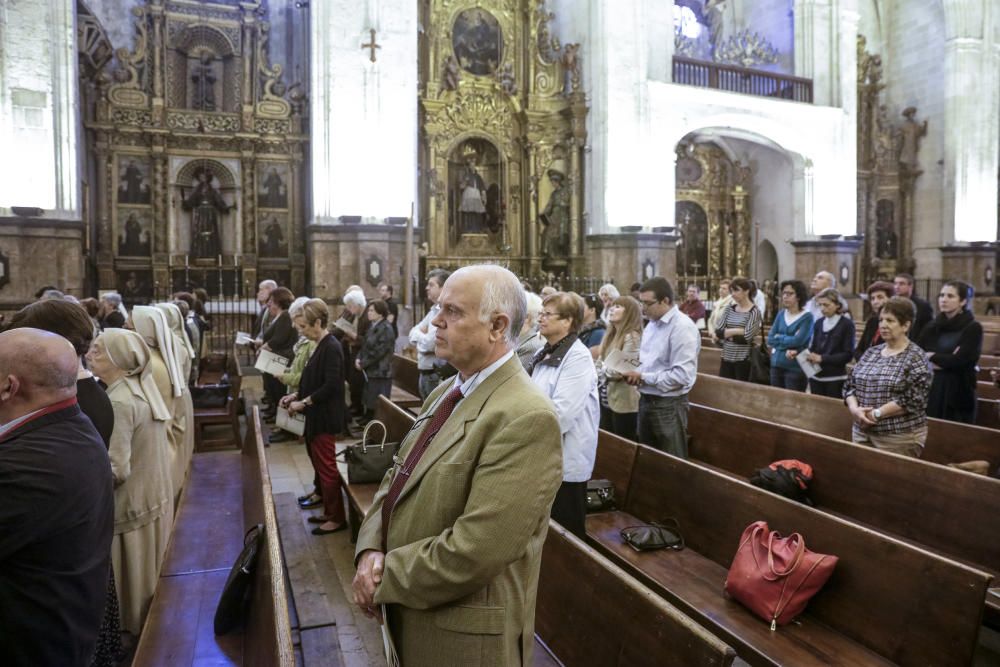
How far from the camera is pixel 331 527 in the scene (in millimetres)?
5230

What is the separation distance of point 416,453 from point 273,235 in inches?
559

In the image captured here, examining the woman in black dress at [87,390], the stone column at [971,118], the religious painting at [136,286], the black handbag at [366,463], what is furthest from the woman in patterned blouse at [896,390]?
the stone column at [971,118]

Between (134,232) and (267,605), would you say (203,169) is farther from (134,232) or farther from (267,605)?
(267,605)

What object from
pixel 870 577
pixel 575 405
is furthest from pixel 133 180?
pixel 870 577

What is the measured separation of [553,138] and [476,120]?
178 centimetres

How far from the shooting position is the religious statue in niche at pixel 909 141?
21.5 metres

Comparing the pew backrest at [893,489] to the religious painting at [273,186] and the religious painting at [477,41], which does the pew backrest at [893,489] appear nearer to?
the religious painting at [273,186]

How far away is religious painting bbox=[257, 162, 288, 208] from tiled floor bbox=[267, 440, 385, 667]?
9.32 meters

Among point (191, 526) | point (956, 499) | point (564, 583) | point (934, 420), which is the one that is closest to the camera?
point (564, 583)

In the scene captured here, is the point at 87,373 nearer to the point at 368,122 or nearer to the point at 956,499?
the point at 956,499

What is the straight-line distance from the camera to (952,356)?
578 centimetres

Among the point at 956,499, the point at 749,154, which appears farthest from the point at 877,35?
the point at 956,499

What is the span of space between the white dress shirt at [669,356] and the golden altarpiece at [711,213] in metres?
15.3

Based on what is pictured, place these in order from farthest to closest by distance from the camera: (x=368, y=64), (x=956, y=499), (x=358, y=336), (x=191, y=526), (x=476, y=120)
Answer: (x=476, y=120), (x=368, y=64), (x=358, y=336), (x=191, y=526), (x=956, y=499)
